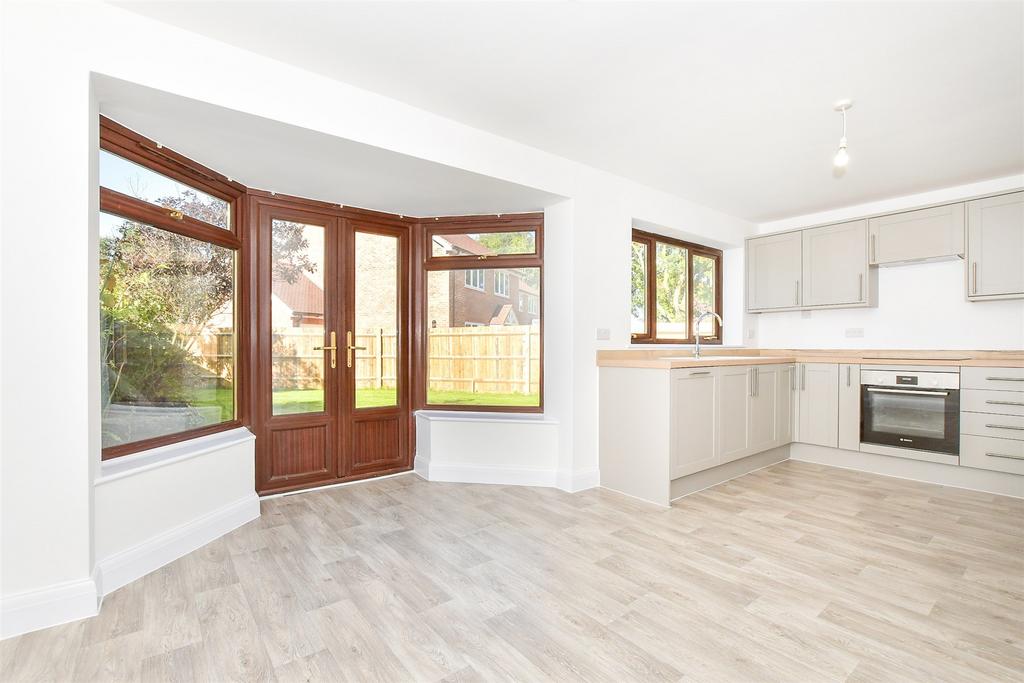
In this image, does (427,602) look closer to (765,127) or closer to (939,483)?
(765,127)

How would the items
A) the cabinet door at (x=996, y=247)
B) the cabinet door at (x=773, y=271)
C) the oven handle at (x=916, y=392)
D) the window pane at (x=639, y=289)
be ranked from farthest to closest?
the cabinet door at (x=773, y=271)
the window pane at (x=639, y=289)
the oven handle at (x=916, y=392)
the cabinet door at (x=996, y=247)

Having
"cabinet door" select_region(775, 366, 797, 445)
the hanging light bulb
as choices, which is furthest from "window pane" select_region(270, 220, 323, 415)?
"cabinet door" select_region(775, 366, 797, 445)

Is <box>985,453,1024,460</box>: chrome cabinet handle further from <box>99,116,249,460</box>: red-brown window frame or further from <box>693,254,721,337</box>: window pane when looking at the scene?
<box>99,116,249,460</box>: red-brown window frame

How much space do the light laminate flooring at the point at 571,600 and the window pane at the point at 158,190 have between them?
1948mm

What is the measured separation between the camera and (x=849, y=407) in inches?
171

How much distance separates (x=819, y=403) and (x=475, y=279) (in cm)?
343

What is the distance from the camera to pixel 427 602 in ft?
6.80

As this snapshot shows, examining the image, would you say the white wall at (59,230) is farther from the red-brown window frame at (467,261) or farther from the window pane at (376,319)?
the red-brown window frame at (467,261)

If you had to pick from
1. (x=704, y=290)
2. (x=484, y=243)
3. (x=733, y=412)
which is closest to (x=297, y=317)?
(x=484, y=243)

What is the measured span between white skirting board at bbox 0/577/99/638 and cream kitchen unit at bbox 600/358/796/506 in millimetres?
3062

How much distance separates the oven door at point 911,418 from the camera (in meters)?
3.81

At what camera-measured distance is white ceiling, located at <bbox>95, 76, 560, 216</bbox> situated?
226 centimetres

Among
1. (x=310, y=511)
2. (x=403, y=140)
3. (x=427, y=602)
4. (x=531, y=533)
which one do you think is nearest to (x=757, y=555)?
(x=531, y=533)

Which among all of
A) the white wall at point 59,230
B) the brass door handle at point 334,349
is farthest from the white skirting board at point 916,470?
the white wall at point 59,230
